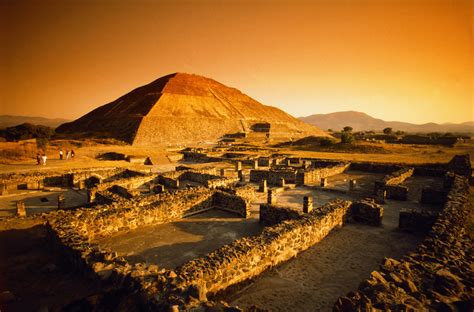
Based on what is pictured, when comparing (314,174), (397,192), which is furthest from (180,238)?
(314,174)

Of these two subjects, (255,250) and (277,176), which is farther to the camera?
(277,176)

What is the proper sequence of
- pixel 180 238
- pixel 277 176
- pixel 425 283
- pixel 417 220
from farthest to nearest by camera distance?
pixel 277 176 → pixel 417 220 → pixel 180 238 → pixel 425 283

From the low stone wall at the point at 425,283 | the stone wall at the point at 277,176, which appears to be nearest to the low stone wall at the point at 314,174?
the stone wall at the point at 277,176

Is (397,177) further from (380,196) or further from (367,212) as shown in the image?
(367,212)

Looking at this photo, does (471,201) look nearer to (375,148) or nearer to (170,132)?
(375,148)

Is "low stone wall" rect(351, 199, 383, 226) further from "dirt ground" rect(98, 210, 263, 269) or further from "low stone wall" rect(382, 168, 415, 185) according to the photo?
"low stone wall" rect(382, 168, 415, 185)

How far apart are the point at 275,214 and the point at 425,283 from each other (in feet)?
21.1

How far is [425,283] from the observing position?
5.32 m

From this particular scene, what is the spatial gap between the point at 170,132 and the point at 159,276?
246 ft

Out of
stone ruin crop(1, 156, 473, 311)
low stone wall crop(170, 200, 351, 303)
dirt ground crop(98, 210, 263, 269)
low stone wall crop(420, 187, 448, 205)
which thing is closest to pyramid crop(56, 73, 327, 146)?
stone ruin crop(1, 156, 473, 311)

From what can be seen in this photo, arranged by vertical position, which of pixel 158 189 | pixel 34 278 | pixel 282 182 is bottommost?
pixel 34 278

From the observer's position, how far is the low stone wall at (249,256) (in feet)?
19.3

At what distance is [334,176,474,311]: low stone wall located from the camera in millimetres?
4469

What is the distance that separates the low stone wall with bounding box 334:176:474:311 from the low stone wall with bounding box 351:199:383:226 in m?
3.59
